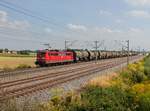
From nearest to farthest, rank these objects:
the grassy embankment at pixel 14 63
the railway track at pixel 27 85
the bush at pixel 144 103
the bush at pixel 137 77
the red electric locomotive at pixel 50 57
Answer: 1. the bush at pixel 144 103
2. the railway track at pixel 27 85
3. the bush at pixel 137 77
4. the red electric locomotive at pixel 50 57
5. the grassy embankment at pixel 14 63

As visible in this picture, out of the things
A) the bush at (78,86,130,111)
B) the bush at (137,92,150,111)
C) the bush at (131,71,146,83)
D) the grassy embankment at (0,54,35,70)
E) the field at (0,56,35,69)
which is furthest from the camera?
the field at (0,56,35,69)

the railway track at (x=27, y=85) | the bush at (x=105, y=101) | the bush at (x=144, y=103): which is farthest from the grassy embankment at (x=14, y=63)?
the bush at (x=144, y=103)

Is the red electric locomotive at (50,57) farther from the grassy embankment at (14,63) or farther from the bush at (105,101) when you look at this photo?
the bush at (105,101)

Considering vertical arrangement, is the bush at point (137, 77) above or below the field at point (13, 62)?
below

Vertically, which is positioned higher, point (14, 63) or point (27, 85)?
point (14, 63)

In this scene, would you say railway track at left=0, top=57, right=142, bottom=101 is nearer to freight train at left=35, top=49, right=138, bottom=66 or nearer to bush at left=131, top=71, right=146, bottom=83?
bush at left=131, top=71, right=146, bottom=83

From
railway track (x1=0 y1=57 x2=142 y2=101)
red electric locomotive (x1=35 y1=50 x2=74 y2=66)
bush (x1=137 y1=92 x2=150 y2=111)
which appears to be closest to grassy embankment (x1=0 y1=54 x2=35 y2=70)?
red electric locomotive (x1=35 y1=50 x2=74 y2=66)

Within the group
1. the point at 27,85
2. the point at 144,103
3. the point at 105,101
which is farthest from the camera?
the point at 27,85

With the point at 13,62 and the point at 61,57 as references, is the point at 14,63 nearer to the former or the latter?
the point at 13,62

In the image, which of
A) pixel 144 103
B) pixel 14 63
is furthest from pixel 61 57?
pixel 144 103

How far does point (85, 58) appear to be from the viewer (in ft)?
256

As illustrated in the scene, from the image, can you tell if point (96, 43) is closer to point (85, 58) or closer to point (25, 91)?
point (85, 58)

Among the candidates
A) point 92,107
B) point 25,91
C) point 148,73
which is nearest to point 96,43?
point 148,73

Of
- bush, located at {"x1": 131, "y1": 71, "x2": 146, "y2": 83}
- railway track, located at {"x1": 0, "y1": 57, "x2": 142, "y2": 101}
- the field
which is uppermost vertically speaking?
the field
